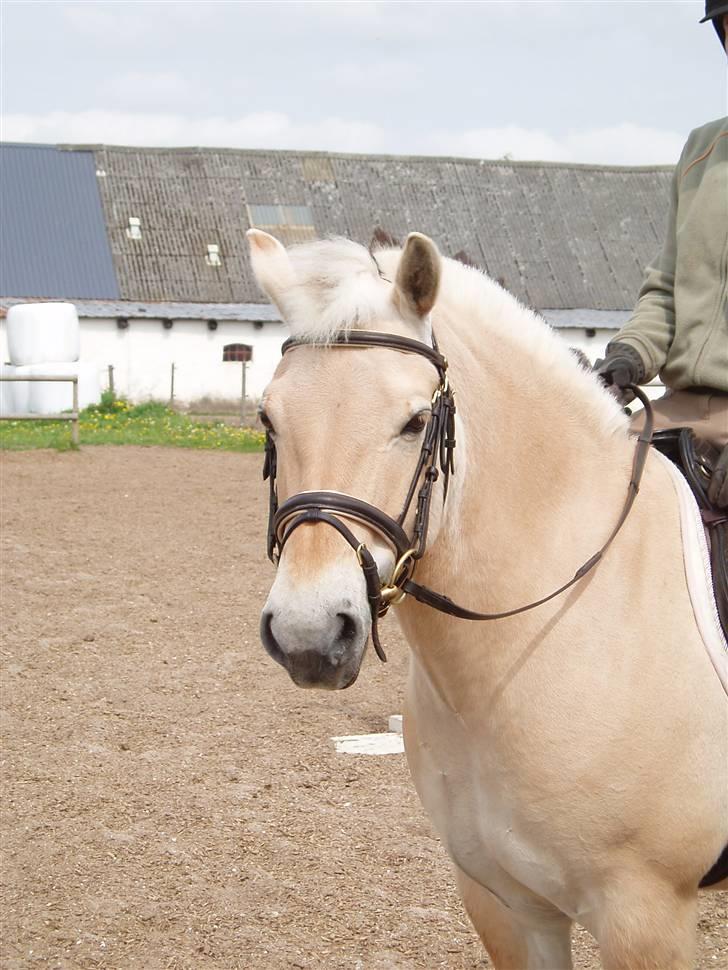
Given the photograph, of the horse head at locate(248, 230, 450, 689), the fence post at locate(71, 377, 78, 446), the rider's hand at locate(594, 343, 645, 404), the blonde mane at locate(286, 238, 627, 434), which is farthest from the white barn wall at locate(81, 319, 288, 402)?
the horse head at locate(248, 230, 450, 689)

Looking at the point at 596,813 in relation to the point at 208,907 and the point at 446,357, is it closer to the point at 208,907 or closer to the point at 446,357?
the point at 446,357

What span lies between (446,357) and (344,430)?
399 millimetres

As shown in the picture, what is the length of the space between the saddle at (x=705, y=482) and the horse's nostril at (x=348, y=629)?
1020mm

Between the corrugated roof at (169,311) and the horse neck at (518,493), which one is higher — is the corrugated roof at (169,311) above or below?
above

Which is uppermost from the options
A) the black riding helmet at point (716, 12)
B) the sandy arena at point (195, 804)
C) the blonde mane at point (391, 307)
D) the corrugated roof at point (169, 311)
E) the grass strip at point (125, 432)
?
the black riding helmet at point (716, 12)

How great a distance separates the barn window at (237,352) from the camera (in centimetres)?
3262

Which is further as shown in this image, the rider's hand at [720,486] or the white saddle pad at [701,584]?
the rider's hand at [720,486]

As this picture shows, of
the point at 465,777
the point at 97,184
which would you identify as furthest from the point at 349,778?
the point at 97,184

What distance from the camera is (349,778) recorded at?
5.48 m

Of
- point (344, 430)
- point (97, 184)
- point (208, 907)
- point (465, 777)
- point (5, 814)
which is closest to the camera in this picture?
point (344, 430)

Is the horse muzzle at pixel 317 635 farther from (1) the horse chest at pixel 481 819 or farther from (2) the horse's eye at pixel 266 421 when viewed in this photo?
(1) the horse chest at pixel 481 819

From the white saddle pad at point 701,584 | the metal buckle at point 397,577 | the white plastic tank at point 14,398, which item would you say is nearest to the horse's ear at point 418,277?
the metal buckle at point 397,577

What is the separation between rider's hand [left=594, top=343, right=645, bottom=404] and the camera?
10.5 ft

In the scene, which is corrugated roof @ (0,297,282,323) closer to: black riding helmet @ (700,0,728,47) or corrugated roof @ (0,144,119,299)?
corrugated roof @ (0,144,119,299)
